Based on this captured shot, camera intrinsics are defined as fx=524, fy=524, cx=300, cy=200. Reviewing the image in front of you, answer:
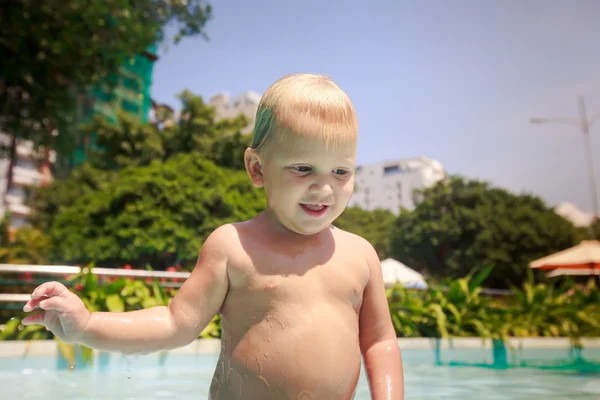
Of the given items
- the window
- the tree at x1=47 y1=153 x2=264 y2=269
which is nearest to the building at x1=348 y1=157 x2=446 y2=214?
the window

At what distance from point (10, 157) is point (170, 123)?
13.2 meters

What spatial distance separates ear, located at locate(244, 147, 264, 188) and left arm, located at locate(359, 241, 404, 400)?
0.44m

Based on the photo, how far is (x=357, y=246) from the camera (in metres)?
1.74

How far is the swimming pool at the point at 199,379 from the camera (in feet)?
13.6

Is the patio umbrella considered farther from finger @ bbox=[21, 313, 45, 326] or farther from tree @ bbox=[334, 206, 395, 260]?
tree @ bbox=[334, 206, 395, 260]

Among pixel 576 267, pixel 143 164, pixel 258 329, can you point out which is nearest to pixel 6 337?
pixel 258 329

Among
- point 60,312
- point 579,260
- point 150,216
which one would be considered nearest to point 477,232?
point 579,260

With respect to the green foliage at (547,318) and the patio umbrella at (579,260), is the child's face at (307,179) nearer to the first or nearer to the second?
the green foliage at (547,318)

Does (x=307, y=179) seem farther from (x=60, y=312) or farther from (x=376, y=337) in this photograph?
(x=60, y=312)

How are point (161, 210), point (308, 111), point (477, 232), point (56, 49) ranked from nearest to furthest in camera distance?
point (308, 111)
point (56, 49)
point (161, 210)
point (477, 232)

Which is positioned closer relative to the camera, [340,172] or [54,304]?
[54,304]

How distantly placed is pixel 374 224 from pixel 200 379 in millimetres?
41058

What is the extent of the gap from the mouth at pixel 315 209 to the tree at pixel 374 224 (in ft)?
118

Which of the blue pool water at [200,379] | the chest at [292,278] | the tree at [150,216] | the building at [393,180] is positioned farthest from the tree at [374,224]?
the chest at [292,278]
